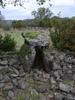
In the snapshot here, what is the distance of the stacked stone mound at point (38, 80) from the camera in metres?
7.42

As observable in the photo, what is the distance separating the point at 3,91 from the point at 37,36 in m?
2.49

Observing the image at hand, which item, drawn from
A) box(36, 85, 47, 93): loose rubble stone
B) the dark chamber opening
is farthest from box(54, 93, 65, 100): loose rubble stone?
the dark chamber opening

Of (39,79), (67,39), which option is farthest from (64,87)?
(67,39)

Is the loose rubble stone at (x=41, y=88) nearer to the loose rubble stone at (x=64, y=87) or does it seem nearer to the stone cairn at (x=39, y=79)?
the stone cairn at (x=39, y=79)

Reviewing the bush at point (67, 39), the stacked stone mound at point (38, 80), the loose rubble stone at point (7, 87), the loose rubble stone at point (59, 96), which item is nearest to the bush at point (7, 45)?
the stacked stone mound at point (38, 80)

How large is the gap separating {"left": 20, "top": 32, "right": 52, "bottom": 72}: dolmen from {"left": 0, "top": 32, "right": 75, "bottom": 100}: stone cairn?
0.12m

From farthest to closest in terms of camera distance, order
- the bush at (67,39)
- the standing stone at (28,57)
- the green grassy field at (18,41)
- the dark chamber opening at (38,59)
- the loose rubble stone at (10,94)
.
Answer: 1. the green grassy field at (18,41)
2. the bush at (67,39)
3. the dark chamber opening at (38,59)
4. the standing stone at (28,57)
5. the loose rubble stone at (10,94)

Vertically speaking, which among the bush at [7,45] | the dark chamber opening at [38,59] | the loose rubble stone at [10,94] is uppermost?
→ the bush at [7,45]

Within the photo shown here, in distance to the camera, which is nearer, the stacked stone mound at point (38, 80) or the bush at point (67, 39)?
the stacked stone mound at point (38, 80)

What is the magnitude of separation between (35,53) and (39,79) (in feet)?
3.19

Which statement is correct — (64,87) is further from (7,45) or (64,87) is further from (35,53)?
(7,45)

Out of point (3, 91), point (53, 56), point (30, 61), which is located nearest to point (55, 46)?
point (53, 56)

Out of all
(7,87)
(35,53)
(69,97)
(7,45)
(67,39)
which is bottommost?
(69,97)

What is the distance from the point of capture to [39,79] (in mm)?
8117
